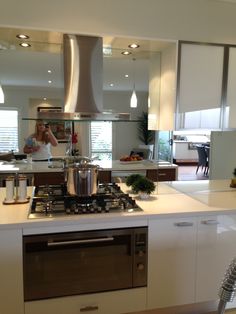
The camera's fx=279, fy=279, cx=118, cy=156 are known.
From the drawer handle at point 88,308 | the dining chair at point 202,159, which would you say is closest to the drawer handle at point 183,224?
the drawer handle at point 88,308

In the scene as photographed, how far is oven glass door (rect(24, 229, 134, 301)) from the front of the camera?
162 cm

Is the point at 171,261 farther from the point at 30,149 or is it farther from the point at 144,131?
the point at 30,149

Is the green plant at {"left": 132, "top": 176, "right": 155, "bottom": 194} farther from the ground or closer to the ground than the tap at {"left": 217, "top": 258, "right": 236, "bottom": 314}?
closer to the ground

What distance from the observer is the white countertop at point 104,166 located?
8.56 ft

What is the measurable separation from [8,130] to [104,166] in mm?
924

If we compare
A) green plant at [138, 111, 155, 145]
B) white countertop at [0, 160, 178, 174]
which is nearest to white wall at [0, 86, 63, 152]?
white countertop at [0, 160, 178, 174]

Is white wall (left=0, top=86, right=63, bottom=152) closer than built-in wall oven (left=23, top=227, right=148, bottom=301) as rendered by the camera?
No

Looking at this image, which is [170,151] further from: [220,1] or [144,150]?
[220,1]

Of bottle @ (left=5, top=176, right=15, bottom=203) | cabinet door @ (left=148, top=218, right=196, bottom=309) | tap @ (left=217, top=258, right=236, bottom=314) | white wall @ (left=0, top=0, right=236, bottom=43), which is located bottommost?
cabinet door @ (left=148, top=218, right=196, bottom=309)

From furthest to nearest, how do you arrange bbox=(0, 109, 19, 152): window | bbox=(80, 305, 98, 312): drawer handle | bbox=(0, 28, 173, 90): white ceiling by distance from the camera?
bbox=(0, 109, 19, 152): window < bbox=(0, 28, 173, 90): white ceiling < bbox=(80, 305, 98, 312): drawer handle

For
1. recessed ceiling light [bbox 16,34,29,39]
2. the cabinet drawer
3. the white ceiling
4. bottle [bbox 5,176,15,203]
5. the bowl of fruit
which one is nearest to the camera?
bottle [bbox 5,176,15,203]

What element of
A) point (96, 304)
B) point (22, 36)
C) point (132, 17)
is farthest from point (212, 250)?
point (22, 36)

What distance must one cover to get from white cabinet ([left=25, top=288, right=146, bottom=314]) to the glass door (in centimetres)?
125

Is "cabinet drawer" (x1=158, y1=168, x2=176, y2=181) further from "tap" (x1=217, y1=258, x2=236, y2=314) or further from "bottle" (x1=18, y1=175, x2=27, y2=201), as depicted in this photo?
"tap" (x1=217, y1=258, x2=236, y2=314)
